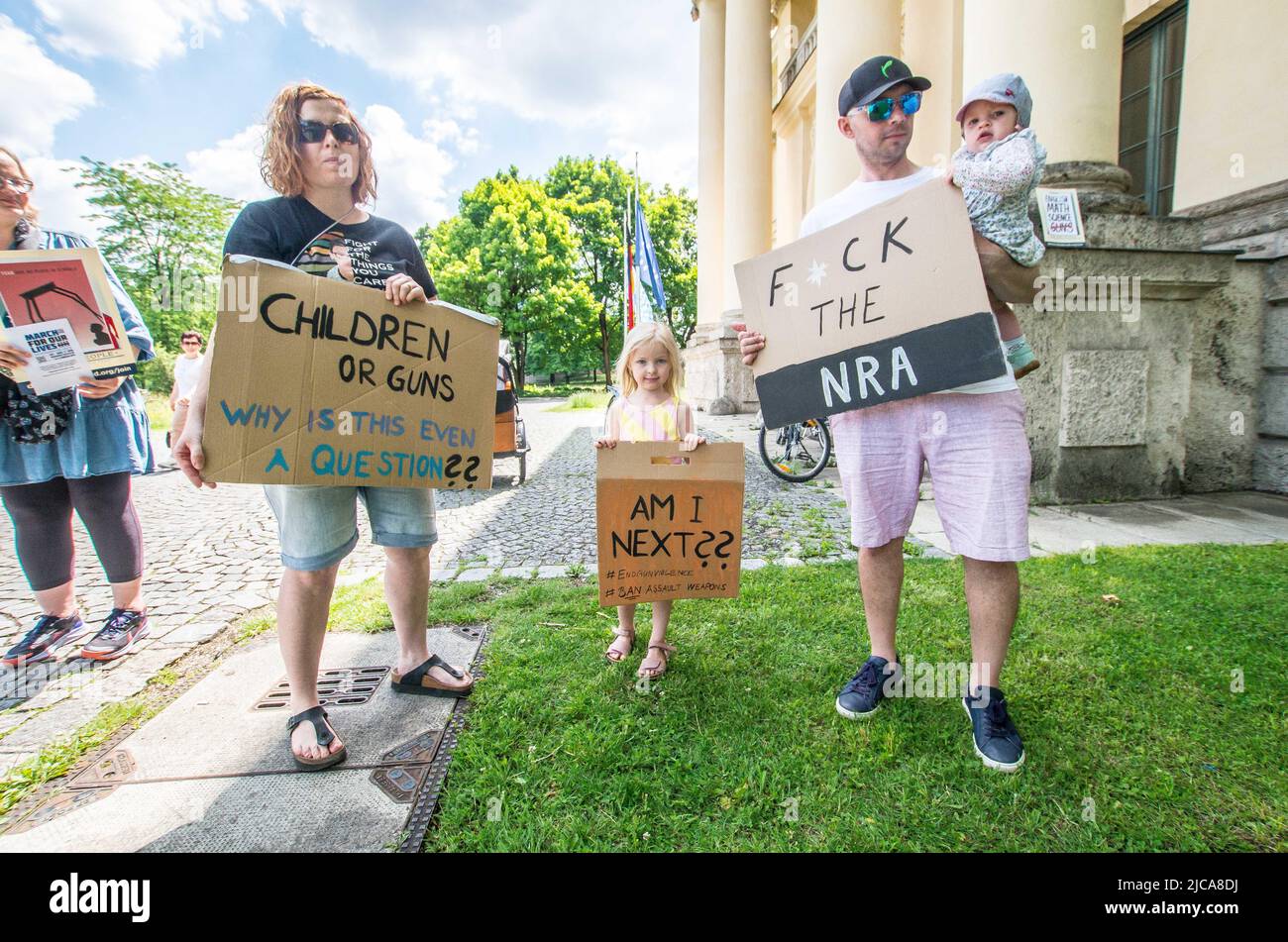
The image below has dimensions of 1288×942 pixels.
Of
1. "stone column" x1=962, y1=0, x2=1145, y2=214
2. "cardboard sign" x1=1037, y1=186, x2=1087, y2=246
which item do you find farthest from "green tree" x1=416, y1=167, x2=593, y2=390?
"cardboard sign" x1=1037, y1=186, x2=1087, y2=246

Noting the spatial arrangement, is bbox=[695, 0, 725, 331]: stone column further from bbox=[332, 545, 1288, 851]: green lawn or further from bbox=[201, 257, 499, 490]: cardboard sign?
bbox=[201, 257, 499, 490]: cardboard sign

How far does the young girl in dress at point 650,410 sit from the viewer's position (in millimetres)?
2395

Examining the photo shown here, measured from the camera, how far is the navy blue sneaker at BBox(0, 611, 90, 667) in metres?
2.59

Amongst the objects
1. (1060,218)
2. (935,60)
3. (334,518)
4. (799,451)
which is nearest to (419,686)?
(334,518)

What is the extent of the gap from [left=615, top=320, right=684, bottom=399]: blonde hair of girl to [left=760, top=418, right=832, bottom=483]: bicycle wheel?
407 centimetres

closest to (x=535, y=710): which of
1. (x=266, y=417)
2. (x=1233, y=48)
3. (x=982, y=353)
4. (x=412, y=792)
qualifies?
(x=412, y=792)

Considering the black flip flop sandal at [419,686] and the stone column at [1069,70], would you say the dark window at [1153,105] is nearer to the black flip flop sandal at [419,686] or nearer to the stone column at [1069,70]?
the stone column at [1069,70]

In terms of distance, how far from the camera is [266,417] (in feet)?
5.41

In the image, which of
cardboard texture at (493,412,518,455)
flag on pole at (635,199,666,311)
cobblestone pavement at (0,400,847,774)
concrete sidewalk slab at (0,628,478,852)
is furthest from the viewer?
flag on pole at (635,199,666,311)

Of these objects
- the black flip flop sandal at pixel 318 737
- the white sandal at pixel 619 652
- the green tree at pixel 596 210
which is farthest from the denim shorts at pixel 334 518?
the green tree at pixel 596 210

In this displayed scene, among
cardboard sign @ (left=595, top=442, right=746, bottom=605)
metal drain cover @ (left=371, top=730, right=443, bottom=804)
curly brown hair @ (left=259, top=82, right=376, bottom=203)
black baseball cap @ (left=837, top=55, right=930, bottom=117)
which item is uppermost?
black baseball cap @ (left=837, top=55, right=930, bottom=117)

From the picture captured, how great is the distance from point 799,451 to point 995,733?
5125mm

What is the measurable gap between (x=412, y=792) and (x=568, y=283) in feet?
101

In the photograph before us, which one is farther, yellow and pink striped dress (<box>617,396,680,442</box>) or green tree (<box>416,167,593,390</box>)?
green tree (<box>416,167,593,390</box>)
